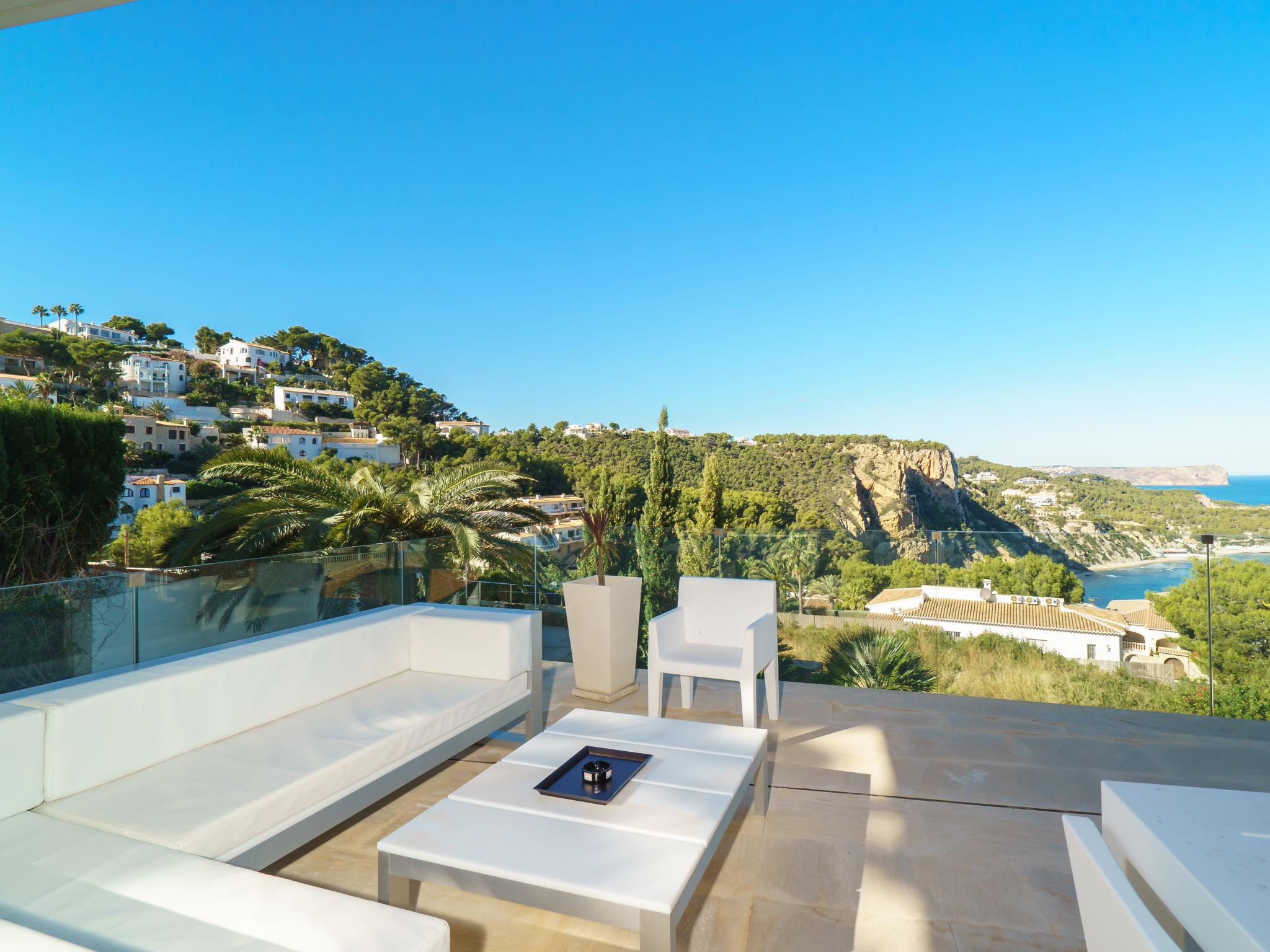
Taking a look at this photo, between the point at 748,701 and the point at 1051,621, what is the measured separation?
262 cm

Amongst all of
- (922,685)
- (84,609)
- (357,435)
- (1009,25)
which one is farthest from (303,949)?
(357,435)

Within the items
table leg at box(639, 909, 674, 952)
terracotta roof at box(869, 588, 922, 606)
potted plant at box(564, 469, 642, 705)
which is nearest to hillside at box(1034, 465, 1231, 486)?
terracotta roof at box(869, 588, 922, 606)

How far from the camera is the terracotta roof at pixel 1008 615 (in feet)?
15.5

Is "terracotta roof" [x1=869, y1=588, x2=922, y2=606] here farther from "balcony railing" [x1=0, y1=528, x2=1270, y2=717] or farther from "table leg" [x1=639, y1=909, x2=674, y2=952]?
"table leg" [x1=639, y1=909, x2=674, y2=952]

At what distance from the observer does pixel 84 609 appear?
2.95 m

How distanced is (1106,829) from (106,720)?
269 cm

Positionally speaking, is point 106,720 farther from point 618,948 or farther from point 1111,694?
point 1111,694

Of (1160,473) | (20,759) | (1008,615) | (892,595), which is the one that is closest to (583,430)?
(1160,473)

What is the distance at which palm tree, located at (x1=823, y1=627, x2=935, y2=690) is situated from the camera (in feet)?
16.1

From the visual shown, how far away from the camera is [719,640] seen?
4.30 meters

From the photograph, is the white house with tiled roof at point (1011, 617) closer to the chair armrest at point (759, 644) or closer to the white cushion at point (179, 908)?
the chair armrest at point (759, 644)

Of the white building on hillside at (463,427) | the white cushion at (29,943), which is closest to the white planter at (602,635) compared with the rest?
the white cushion at (29,943)

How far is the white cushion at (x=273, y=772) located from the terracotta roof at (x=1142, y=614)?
13.9ft

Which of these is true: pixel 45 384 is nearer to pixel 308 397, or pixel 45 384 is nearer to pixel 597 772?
pixel 308 397
